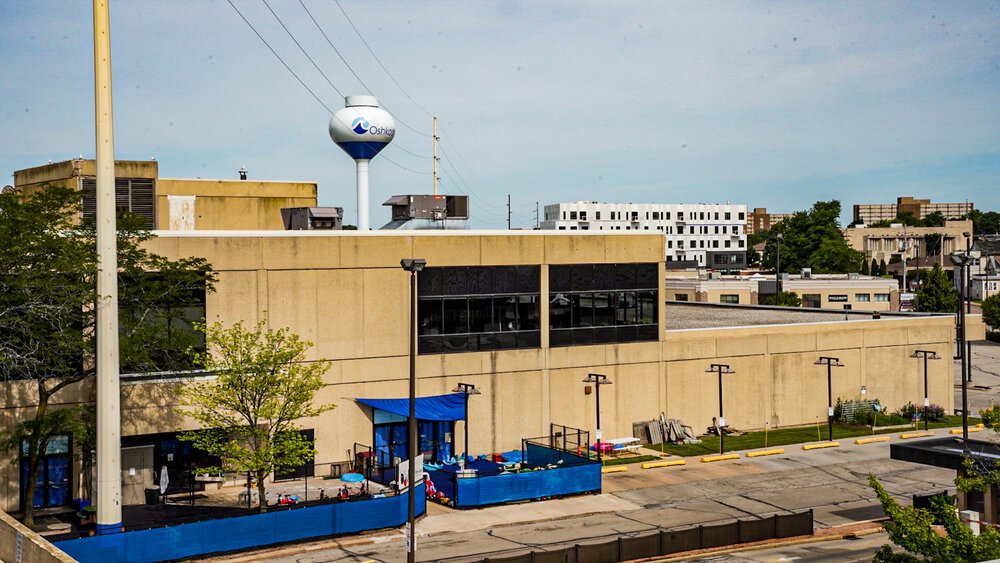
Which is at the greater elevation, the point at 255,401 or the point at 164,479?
the point at 255,401

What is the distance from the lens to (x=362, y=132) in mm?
50844

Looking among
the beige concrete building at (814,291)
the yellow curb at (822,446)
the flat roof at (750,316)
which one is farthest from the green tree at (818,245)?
the yellow curb at (822,446)

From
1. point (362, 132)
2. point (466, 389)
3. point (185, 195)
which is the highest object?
point (362, 132)

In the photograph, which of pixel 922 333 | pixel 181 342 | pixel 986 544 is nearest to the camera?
pixel 986 544

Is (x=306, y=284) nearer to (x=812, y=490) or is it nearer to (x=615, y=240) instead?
(x=615, y=240)

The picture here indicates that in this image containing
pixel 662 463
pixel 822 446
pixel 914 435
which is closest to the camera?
pixel 662 463

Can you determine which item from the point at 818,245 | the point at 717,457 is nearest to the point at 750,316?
the point at 717,457

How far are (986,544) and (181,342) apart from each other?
26587 mm

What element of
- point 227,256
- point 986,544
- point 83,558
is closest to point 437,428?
point 227,256

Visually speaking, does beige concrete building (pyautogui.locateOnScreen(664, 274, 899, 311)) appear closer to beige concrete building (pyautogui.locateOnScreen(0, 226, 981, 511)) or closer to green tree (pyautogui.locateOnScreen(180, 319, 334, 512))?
beige concrete building (pyautogui.locateOnScreen(0, 226, 981, 511))

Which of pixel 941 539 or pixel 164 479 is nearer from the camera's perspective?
pixel 941 539

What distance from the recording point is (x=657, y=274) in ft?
167

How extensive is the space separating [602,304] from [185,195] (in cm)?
2392

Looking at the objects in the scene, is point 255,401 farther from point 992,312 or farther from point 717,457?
point 992,312
